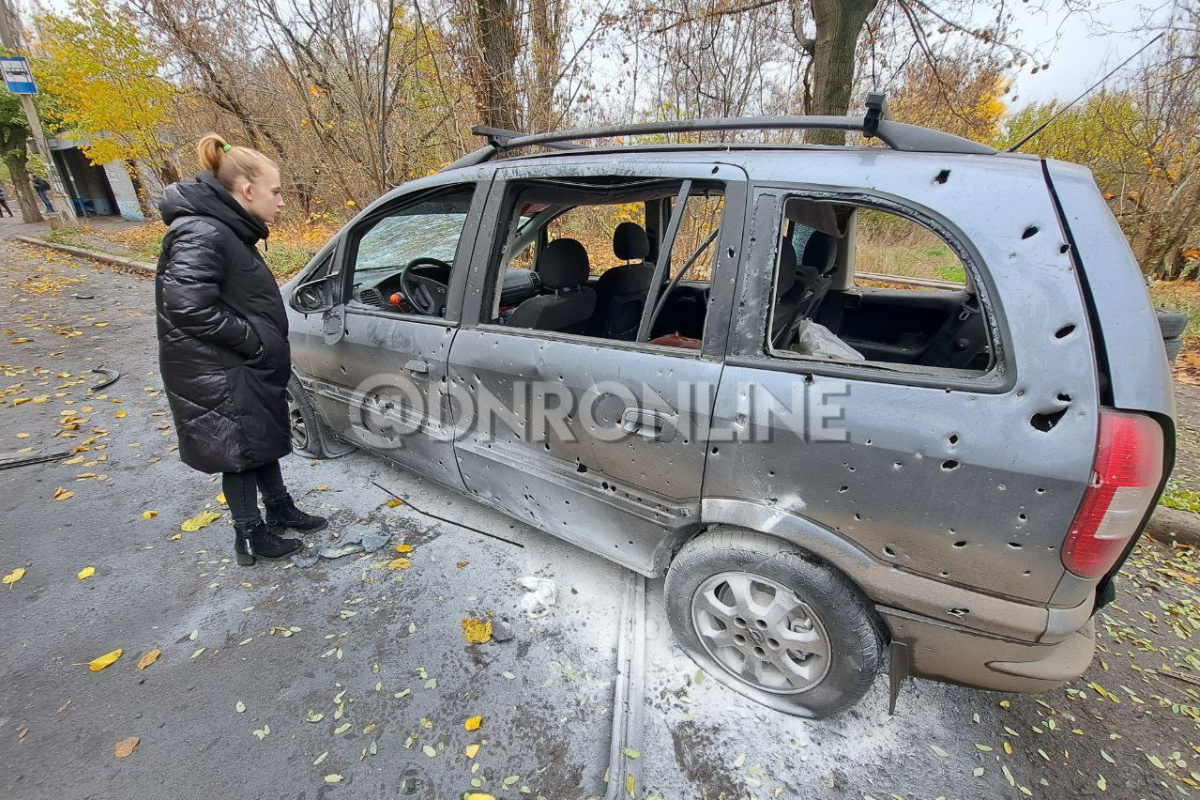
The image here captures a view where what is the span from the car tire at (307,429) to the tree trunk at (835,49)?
5.54 meters

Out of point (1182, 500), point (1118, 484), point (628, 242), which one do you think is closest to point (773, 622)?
point (1118, 484)

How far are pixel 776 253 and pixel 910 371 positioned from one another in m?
0.53

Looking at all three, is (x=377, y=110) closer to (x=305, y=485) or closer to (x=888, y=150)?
(x=305, y=485)

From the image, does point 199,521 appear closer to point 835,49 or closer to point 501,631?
point 501,631

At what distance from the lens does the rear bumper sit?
146 cm

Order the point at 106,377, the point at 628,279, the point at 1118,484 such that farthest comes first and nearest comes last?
the point at 106,377 → the point at 628,279 → the point at 1118,484

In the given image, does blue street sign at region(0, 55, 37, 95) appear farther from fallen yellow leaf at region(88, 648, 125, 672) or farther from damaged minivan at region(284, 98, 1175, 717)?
fallen yellow leaf at region(88, 648, 125, 672)

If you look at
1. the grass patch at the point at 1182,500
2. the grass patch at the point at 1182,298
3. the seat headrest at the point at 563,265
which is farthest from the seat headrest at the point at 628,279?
the grass patch at the point at 1182,298

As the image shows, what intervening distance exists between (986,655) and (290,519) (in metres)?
3.20

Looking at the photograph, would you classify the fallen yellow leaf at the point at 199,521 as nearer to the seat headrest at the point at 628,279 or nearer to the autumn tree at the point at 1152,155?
the seat headrest at the point at 628,279

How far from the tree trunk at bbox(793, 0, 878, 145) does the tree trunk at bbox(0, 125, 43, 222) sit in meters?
26.8

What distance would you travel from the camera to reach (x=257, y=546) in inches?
104

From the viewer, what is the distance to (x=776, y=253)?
1.60 m

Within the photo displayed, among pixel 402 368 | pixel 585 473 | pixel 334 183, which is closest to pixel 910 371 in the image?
pixel 585 473
